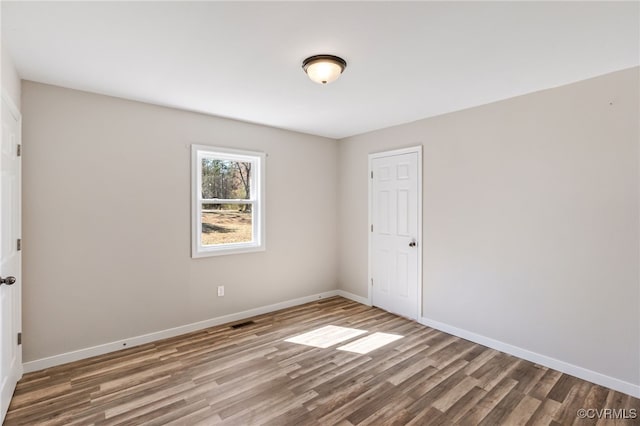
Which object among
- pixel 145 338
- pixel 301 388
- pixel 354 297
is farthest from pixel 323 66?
pixel 354 297

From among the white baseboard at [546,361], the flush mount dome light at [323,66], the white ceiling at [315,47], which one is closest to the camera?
the white ceiling at [315,47]

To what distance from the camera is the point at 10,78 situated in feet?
7.47

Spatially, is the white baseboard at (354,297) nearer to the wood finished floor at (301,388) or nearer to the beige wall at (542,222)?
the beige wall at (542,222)

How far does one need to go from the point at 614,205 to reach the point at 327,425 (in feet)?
9.07

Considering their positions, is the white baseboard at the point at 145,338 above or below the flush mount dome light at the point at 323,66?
below

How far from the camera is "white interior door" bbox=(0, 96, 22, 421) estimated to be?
6.83ft

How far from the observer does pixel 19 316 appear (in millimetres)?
2555

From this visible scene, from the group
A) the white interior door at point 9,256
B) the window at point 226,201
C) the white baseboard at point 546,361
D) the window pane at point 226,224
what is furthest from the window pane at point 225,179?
the white baseboard at point 546,361

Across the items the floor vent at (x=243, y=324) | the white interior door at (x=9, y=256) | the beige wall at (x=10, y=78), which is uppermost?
the beige wall at (x=10, y=78)

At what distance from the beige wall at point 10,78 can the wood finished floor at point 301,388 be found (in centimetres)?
226

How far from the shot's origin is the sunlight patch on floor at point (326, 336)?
10.8ft

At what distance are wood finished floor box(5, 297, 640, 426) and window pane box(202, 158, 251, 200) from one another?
173 cm

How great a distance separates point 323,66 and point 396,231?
2.52 m

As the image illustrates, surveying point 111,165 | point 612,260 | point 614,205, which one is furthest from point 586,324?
point 111,165
